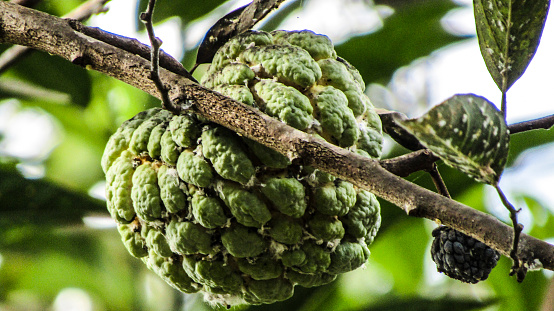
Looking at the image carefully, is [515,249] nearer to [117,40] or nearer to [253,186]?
[253,186]

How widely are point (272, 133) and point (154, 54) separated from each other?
263 millimetres

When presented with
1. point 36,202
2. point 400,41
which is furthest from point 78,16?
point 400,41

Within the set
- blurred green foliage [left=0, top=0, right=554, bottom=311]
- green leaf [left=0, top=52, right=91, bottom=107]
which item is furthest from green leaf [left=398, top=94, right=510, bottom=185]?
green leaf [left=0, top=52, right=91, bottom=107]

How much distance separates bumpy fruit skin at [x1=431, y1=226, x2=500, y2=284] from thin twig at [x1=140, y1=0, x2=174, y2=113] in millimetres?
630

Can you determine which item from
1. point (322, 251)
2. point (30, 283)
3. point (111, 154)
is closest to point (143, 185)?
point (111, 154)

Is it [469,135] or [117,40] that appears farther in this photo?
[117,40]

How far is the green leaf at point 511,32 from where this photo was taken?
0.99 metres

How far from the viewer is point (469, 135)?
0.77m

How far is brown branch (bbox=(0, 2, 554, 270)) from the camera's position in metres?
0.70

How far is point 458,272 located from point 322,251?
0.28 metres

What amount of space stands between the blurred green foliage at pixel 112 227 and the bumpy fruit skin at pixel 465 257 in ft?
2.81

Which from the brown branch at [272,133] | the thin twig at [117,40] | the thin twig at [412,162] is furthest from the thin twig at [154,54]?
the thin twig at [412,162]

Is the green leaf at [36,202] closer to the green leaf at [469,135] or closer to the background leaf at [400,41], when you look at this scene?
the background leaf at [400,41]

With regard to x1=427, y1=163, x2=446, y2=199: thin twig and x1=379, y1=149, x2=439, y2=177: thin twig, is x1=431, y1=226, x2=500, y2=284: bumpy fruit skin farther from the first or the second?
x1=379, y1=149, x2=439, y2=177: thin twig
